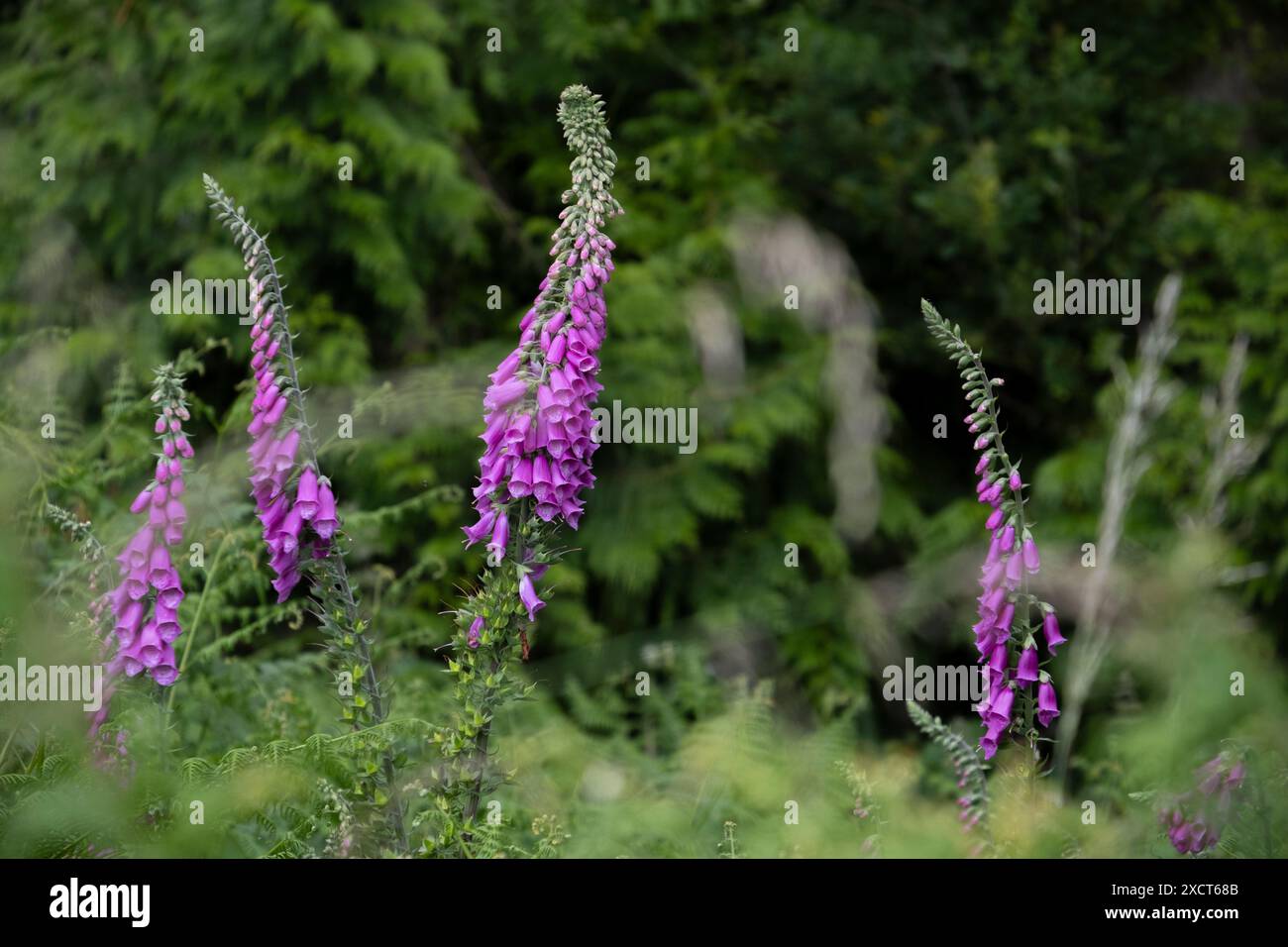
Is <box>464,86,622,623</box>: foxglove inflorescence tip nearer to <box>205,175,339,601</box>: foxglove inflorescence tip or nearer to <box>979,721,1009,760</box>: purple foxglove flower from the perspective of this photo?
<box>205,175,339,601</box>: foxglove inflorescence tip

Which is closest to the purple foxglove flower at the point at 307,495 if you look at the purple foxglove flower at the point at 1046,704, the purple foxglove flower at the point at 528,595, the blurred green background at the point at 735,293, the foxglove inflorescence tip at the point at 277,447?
the foxglove inflorescence tip at the point at 277,447

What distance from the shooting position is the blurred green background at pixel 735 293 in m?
6.12

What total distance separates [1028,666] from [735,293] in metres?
4.42

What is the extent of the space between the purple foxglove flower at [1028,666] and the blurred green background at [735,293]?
191 centimetres

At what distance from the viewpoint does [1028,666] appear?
9.50 ft

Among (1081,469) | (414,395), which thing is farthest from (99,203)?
(1081,469)

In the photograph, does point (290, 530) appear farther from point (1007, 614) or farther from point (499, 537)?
point (1007, 614)

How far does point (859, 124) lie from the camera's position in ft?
24.8

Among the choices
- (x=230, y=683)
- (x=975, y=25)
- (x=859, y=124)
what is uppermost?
(x=975, y=25)

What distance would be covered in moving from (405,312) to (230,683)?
2.82 metres

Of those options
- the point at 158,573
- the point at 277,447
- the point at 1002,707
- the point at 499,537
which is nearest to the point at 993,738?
the point at 1002,707

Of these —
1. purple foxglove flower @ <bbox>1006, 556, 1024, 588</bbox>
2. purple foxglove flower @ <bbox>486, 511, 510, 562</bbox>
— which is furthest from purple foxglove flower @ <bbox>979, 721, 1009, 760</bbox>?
purple foxglove flower @ <bbox>486, 511, 510, 562</bbox>
